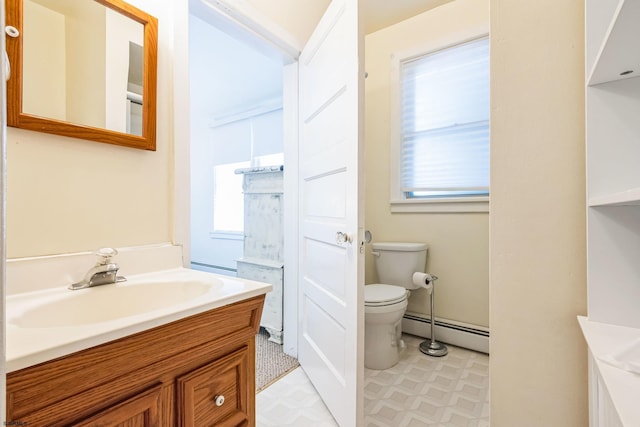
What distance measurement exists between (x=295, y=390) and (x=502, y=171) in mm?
1456

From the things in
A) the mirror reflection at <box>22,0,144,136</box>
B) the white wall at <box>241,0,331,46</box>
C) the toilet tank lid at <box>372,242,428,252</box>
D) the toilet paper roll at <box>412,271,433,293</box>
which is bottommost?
the toilet paper roll at <box>412,271,433,293</box>

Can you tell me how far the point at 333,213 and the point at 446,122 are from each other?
1.37 m

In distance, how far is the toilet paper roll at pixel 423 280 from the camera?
2.02 m

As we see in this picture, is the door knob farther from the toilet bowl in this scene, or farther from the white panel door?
the toilet bowl

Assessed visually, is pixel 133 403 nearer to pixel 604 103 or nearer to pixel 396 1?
pixel 604 103

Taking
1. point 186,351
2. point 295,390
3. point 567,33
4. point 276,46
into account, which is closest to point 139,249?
point 186,351

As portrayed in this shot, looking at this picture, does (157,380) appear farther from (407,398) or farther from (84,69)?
(407,398)

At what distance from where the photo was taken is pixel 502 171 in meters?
0.85

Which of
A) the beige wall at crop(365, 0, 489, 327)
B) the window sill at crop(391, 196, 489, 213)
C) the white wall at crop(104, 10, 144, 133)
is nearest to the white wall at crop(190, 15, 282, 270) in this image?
the beige wall at crop(365, 0, 489, 327)

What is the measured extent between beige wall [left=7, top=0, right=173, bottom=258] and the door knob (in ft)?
2.25

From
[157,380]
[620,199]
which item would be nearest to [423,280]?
[620,199]

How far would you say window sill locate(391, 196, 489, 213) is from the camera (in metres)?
2.05

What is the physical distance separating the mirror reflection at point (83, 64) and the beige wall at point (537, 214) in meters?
1.20

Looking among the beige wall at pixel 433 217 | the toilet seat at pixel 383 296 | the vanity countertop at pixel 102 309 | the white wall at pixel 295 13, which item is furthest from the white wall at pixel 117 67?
the beige wall at pixel 433 217
